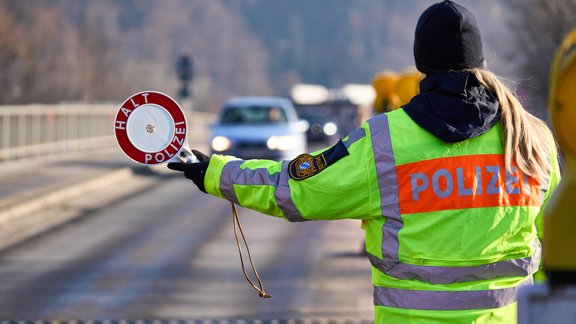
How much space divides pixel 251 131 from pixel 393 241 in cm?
2131

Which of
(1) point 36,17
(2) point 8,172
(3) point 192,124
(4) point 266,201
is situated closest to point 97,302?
(4) point 266,201

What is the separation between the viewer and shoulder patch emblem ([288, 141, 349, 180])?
3.64 metres

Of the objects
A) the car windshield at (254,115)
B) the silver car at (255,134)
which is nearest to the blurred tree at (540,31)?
the car windshield at (254,115)

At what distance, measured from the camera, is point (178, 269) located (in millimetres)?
12789

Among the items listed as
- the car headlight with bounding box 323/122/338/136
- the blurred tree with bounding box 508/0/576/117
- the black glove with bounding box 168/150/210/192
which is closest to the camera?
the black glove with bounding box 168/150/210/192

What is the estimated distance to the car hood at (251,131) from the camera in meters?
24.7

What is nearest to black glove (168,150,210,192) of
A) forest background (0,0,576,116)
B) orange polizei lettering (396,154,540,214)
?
orange polizei lettering (396,154,540,214)

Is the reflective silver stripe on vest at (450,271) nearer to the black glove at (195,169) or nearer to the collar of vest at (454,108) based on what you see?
the collar of vest at (454,108)

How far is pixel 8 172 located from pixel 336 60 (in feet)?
453

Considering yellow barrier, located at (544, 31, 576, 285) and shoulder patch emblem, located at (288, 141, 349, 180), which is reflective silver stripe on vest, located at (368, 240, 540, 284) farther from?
yellow barrier, located at (544, 31, 576, 285)

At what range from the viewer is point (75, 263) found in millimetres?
13258

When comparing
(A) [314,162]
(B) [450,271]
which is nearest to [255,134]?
(A) [314,162]

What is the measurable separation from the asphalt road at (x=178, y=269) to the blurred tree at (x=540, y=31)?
40.9 ft

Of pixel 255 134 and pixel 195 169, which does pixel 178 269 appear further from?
pixel 255 134
